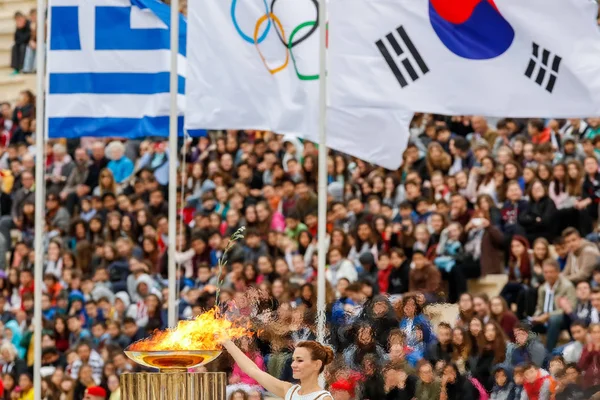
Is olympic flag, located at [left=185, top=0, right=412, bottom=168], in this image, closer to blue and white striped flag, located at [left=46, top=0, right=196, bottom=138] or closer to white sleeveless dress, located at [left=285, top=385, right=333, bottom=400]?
blue and white striped flag, located at [left=46, top=0, right=196, bottom=138]

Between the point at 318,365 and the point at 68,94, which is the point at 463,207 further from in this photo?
the point at 318,365

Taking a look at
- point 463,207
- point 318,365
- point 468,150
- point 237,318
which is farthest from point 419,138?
point 318,365

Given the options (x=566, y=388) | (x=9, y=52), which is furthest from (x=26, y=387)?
(x=9, y=52)

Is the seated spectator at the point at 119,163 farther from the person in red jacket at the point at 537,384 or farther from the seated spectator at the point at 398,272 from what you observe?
the person in red jacket at the point at 537,384

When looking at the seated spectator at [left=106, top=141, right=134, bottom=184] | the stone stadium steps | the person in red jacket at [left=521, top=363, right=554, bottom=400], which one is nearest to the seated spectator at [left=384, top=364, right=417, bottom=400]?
the person in red jacket at [left=521, top=363, right=554, bottom=400]

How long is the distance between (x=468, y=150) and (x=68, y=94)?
19.9ft

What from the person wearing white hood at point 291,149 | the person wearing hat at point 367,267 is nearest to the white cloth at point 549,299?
the person wearing hat at point 367,267

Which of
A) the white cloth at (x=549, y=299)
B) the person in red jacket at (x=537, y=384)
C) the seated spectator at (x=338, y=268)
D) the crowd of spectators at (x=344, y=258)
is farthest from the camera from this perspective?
the seated spectator at (x=338, y=268)

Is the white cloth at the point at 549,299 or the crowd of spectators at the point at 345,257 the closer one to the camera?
the crowd of spectators at the point at 345,257

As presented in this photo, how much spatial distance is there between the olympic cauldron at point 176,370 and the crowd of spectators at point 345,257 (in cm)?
315

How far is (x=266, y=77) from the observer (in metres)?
18.7

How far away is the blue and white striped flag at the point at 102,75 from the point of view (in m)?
20.1

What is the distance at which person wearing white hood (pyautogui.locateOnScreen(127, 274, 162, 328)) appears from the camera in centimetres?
2311

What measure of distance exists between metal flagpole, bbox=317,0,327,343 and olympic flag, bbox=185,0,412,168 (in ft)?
1.65
